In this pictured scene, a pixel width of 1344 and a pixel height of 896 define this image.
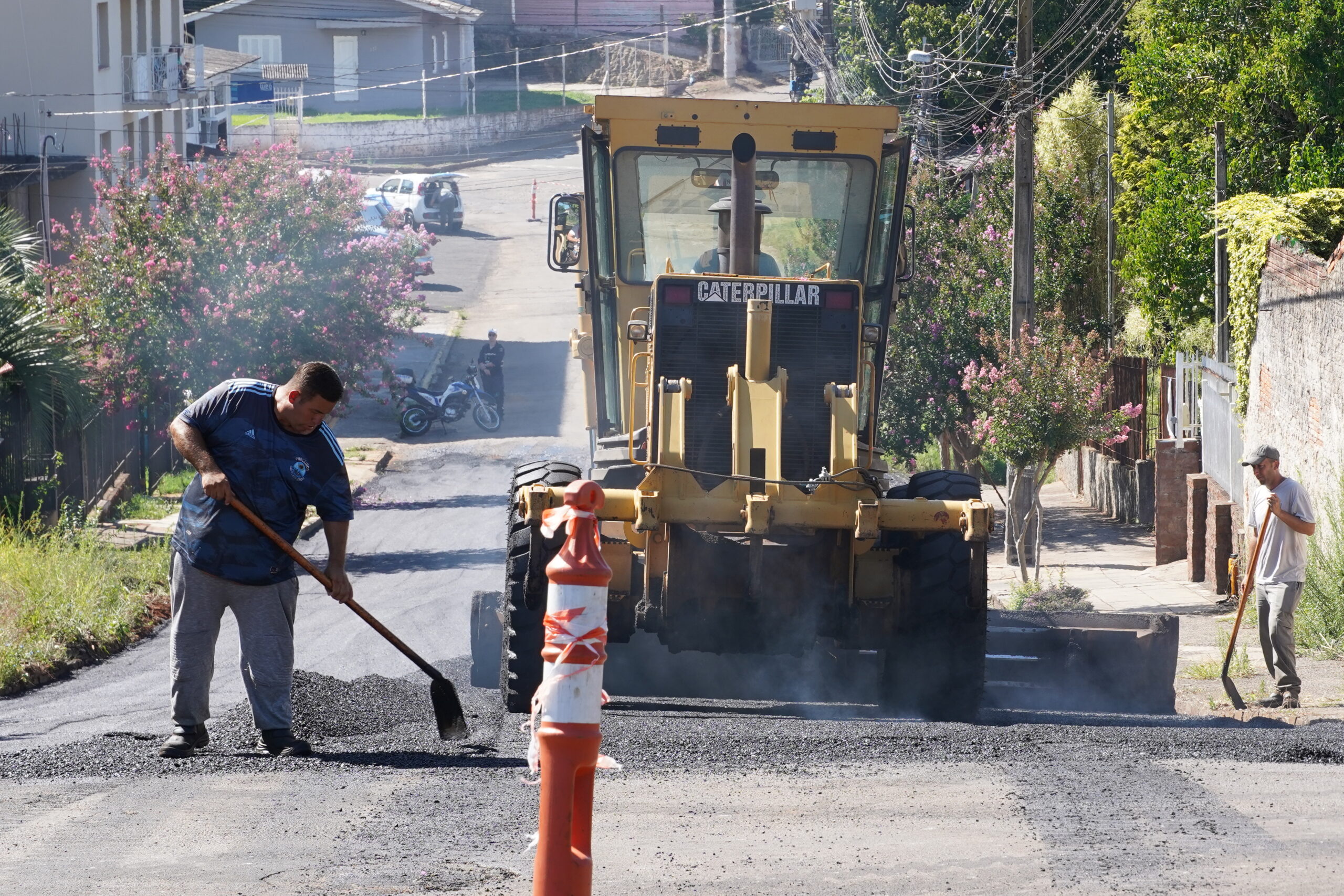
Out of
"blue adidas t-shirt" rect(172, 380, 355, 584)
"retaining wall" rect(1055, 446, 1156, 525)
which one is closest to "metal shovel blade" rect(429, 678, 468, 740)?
"blue adidas t-shirt" rect(172, 380, 355, 584)

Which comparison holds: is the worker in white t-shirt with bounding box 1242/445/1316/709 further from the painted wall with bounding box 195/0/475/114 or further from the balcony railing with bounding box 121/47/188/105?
the painted wall with bounding box 195/0/475/114

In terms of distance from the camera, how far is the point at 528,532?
28.2ft

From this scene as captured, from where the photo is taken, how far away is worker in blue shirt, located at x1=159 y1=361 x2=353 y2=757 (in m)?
6.78

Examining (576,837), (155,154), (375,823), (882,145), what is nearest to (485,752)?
(375,823)

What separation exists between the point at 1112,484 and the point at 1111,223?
431 centimetres

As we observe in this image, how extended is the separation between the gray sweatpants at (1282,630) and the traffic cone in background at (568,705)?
7049 mm

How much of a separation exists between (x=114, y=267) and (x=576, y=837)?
16.5 meters

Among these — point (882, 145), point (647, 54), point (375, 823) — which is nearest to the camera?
point (375, 823)

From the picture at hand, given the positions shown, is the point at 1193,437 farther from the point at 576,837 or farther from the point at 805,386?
the point at 576,837

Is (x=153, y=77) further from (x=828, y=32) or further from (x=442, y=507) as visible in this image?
(x=828, y=32)

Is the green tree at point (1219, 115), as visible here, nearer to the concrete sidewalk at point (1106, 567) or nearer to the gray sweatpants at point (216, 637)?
the concrete sidewalk at point (1106, 567)

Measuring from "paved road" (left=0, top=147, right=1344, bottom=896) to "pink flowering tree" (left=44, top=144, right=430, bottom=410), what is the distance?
10.1 m

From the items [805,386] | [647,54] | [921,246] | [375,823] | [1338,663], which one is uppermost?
[647,54]

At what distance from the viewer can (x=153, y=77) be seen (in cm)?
3534
